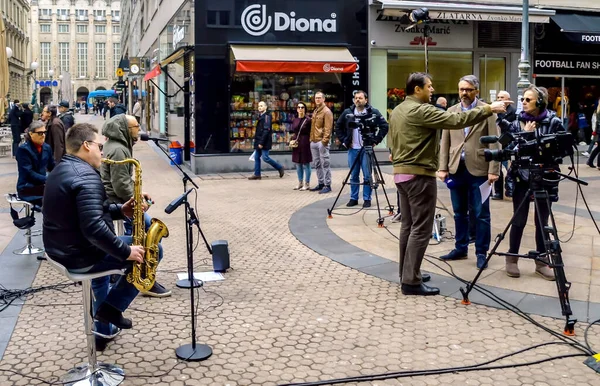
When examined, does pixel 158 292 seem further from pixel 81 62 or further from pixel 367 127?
pixel 81 62

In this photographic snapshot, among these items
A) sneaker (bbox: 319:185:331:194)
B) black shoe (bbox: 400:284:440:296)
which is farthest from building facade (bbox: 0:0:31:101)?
black shoe (bbox: 400:284:440:296)

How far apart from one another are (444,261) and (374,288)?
1286mm

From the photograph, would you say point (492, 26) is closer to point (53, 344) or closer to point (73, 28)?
point (53, 344)

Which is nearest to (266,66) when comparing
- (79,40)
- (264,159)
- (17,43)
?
(264,159)

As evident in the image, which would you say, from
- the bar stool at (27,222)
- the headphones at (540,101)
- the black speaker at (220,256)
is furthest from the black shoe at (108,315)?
the headphones at (540,101)

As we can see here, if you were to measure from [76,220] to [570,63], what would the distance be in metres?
19.4

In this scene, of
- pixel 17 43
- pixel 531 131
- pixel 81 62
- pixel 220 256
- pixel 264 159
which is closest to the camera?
pixel 531 131

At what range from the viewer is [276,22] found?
54.0 ft

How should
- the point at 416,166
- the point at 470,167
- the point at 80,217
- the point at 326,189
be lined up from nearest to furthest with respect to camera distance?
the point at 80,217
the point at 416,166
the point at 470,167
the point at 326,189

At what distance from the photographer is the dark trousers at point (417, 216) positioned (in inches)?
232

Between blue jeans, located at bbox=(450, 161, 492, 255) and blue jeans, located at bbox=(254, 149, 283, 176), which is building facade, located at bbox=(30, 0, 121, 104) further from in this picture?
blue jeans, located at bbox=(450, 161, 492, 255)

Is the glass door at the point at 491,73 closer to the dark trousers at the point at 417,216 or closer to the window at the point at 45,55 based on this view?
the dark trousers at the point at 417,216

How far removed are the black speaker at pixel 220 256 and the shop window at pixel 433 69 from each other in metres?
11.9

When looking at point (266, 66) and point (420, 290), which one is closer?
point (420, 290)
